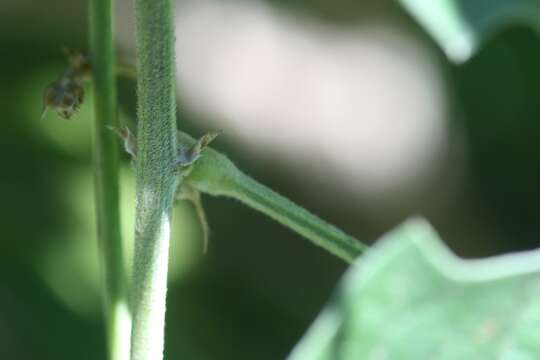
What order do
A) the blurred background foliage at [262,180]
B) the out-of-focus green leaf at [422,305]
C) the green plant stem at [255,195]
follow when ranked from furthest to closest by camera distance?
the blurred background foliage at [262,180] → the green plant stem at [255,195] → the out-of-focus green leaf at [422,305]

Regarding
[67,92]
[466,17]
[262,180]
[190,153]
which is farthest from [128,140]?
[262,180]

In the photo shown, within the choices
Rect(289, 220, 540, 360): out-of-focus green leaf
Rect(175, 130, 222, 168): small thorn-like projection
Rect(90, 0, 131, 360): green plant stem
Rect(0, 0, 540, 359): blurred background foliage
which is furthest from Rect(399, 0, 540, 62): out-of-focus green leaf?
Rect(0, 0, 540, 359): blurred background foliage

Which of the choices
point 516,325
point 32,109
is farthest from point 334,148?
point 516,325

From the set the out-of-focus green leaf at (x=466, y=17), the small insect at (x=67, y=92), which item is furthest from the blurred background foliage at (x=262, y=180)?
the out-of-focus green leaf at (x=466, y=17)

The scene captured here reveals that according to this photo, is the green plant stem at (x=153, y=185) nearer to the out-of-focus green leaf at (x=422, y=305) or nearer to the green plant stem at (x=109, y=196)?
the green plant stem at (x=109, y=196)

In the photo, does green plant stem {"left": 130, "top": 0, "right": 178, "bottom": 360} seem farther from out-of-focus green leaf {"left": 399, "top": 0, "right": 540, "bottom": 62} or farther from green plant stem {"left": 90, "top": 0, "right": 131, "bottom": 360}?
out-of-focus green leaf {"left": 399, "top": 0, "right": 540, "bottom": 62}
